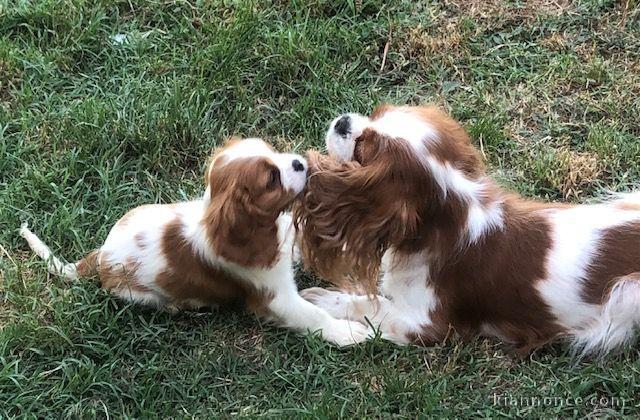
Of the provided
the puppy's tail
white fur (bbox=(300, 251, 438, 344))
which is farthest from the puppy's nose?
the puppy's tail

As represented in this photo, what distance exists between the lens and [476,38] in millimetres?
5500

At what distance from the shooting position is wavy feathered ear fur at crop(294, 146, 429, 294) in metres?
3.66

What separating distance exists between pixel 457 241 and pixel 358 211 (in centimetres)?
44

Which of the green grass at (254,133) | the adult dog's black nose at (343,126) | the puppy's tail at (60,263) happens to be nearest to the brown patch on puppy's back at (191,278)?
the green grass at (254,133)

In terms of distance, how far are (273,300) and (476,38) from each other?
2363 millimetres

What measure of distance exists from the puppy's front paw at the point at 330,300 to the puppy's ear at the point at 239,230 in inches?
16.6

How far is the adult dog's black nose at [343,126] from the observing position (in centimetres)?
383

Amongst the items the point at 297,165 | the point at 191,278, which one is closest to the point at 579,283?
the point at 297,165

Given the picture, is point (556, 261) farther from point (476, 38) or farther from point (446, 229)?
point (476, 38)

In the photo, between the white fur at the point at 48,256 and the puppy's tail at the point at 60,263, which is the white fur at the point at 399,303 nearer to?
the puppy's tail at the point at 60,263

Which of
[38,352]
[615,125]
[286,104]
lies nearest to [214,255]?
[38,352]

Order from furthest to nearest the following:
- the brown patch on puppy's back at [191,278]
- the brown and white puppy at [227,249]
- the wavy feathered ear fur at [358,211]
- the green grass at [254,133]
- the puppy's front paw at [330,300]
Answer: the puppy's front paw at [330,300] < the brown patch on puppy's back at [191,278] < the green grass at [254,133] < the brown and white puppy at [227,249] < the wavy feathered ear fur at [358,211]

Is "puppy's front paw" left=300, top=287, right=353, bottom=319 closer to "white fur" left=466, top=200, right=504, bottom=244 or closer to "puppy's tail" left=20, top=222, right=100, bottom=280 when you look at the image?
"white fur" left=466, top=200, right=504, bottom=244

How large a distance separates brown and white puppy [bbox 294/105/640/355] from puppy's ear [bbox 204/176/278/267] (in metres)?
0.20
